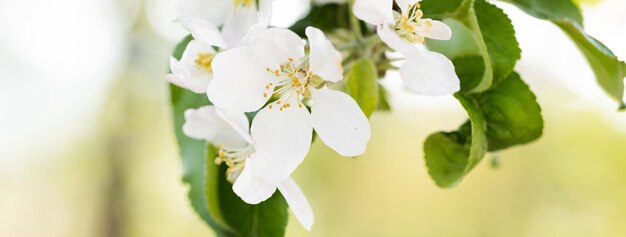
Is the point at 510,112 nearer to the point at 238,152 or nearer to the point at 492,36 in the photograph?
the point at 492,36

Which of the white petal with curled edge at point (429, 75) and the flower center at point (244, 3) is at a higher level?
the white petal with curled edge at point (429, 75)

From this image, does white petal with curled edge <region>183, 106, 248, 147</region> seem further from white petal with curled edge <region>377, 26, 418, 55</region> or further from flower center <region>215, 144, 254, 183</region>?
white petal with curled edge <region>377, 26, 418, 55</region>

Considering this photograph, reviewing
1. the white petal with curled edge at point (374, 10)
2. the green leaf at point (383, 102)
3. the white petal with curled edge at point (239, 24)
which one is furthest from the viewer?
the green leaf at point (383, 102)

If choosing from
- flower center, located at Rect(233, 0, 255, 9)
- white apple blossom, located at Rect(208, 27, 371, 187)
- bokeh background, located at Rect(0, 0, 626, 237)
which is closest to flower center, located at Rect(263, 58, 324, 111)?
white apple blossom, located at Rect(208, 27, 371, 187)

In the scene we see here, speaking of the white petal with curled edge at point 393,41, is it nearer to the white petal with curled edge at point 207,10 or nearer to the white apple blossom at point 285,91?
the white apple blossom at point 285,91

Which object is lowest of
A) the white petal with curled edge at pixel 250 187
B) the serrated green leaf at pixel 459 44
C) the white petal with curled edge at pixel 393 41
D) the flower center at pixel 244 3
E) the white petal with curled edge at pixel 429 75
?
the serrated green leaf at pixel 459 44

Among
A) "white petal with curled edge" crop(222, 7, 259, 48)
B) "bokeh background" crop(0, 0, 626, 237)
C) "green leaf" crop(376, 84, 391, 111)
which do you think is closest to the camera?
"white petal with curled edge" crop(222, 7, 259, 48)

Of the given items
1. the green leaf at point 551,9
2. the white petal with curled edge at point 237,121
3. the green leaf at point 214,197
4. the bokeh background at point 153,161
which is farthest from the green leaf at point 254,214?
the bokeh background at point 153,161
